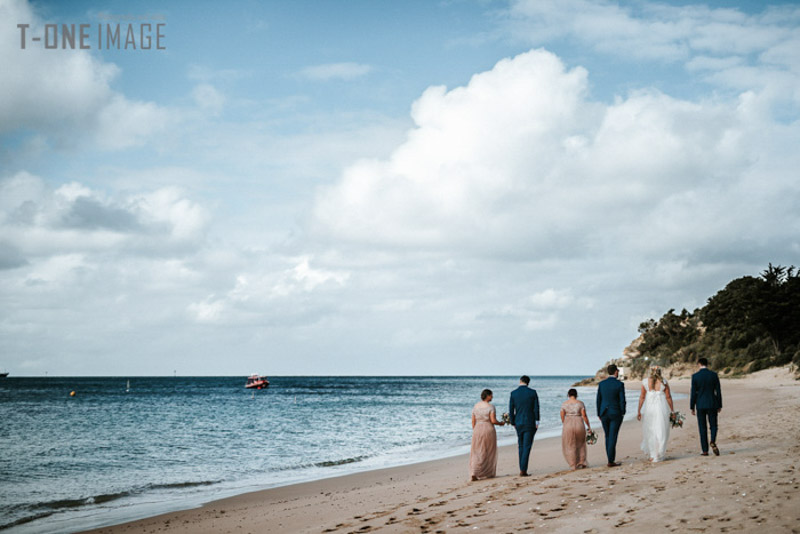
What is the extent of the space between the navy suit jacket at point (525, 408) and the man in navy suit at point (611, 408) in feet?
4.74

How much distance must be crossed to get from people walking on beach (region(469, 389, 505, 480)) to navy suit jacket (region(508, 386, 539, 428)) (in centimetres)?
42

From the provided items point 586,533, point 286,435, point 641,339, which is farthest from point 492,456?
point 641,339

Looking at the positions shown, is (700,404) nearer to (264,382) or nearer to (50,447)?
(50,447)

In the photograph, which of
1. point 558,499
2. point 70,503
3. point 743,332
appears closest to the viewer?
point 558,499

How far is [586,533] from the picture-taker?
7730 millimetres

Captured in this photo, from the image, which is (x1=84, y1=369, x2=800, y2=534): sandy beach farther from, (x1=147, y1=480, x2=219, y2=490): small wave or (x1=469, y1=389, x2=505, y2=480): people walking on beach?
(x1=147, y1=480, x2=219, y2=490): small wave

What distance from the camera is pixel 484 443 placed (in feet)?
43.7

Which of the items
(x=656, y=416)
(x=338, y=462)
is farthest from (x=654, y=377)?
(x=338, y=462)

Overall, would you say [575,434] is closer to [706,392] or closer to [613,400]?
[613,400]

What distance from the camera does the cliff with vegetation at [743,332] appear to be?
6366 cm

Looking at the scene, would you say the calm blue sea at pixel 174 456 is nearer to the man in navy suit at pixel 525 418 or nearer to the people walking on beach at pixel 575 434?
the man in navy suit at pixel 525 418

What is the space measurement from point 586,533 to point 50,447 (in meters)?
29.8

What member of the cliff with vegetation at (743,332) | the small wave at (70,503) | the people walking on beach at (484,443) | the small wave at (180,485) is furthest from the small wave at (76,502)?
the cliff with vegetation at (743,332)

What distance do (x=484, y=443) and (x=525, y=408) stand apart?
1180 mm
